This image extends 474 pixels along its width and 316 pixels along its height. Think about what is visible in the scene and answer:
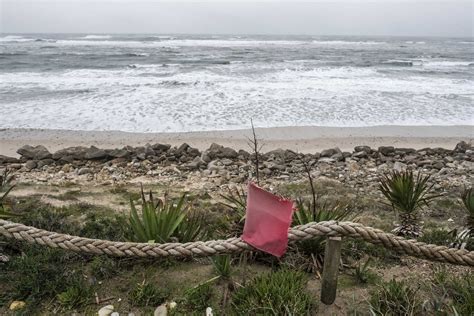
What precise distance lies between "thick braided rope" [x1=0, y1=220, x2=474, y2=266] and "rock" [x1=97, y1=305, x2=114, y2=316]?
1.13 feet

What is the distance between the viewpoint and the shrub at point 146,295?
8.83 ft

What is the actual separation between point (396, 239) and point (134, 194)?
14.7 ft

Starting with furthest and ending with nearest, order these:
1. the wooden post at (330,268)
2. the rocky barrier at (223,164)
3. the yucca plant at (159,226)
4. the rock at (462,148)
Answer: the rock at (462,148) → the rocky barrier at (223,164) → the yucca plant at (159,226) → the wooden post at (330,268)

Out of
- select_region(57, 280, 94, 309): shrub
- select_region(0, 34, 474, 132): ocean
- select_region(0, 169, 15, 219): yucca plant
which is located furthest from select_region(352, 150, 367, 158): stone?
select_region(57, 280, 94, 309): shrub

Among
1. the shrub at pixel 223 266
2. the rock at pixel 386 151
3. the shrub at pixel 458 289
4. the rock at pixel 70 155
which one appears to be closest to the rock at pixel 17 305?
the shrub at pixel 223 266

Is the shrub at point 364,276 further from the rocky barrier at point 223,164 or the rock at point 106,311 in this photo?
the rocky barrier at point 223,164

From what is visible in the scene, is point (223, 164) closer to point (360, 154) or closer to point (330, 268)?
point (360, 154)

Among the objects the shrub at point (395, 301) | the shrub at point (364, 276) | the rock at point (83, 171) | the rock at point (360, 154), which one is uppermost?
the shrub at point (395, 301)

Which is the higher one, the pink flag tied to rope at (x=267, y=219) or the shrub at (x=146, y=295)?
the pink flag tied to rope at (x=267, y=219)

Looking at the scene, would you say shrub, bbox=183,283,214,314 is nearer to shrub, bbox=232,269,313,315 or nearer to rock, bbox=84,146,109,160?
shrub, bbox=232,269,313,315

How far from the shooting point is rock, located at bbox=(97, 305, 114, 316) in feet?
8.33

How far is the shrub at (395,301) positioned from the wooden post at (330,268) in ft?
0.86

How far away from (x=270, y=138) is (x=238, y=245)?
862cm

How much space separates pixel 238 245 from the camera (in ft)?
8.22
